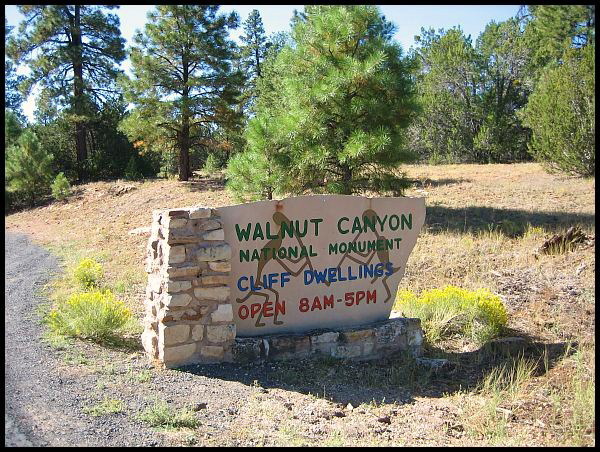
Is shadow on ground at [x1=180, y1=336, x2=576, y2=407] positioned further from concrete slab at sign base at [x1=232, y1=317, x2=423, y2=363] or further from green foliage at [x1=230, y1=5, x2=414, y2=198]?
green foliage at [x1=230, y1=5, x2=414, y2=198]

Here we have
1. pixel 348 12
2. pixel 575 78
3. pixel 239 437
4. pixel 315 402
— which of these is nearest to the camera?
pixel 239 437

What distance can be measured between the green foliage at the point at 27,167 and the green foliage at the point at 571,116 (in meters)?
18.3

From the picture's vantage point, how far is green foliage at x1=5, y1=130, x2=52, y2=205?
70.7 feet

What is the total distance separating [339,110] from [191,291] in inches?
276

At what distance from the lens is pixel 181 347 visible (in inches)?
203

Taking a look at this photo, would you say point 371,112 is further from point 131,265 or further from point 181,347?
point 181,347

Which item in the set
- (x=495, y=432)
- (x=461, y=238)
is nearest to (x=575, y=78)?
(x=461, y=238)

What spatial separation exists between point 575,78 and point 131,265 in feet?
43.6

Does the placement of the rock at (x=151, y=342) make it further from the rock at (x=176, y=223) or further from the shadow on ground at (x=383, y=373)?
the rock at (x=176, y=223)

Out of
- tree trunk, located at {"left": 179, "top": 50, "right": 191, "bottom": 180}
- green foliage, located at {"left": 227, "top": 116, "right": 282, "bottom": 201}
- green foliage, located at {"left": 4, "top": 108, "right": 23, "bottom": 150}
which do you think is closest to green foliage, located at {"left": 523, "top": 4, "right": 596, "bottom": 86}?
tree trunk, located at {"left": 179, "top": 50, "right": 191, "bottom": 180}

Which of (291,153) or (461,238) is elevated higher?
(291,153)

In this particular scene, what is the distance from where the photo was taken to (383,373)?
554 centimetres

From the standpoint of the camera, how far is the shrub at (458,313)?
21.3ft

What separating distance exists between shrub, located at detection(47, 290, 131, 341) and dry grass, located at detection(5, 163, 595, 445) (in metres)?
1.22
